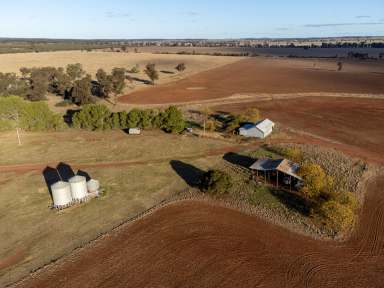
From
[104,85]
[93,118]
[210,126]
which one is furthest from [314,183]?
[104,85]

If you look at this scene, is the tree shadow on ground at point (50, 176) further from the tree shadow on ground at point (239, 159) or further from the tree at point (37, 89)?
the tree at point (37, 89)

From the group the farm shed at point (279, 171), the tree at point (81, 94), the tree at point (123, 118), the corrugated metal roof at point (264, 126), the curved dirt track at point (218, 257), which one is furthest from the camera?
the tree at point (81, 94)

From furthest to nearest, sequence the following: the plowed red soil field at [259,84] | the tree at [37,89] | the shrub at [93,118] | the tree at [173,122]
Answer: the plowed red soil field at [259,84] → the tree at [37,89] → the shrub at [93,118] → the tree at [173,122]

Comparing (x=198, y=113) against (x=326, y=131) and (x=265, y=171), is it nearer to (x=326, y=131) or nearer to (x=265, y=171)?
(x=326, y=131)

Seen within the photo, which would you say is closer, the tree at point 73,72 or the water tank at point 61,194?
the water tank at point 61,194

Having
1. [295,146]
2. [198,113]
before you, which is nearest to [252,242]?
[295,146]

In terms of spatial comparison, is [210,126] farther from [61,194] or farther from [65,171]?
[61,194]

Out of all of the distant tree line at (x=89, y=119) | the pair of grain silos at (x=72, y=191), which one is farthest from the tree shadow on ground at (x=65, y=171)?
the distant tree line at (x=89, y=119)
